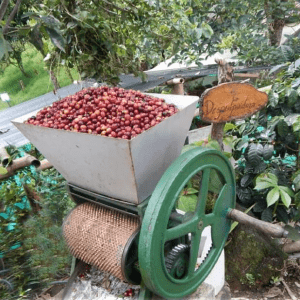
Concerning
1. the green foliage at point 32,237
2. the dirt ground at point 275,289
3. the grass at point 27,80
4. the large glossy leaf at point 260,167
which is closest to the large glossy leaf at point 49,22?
the green foliage at point 32,237

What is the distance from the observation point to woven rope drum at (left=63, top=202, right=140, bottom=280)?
55.8 inches

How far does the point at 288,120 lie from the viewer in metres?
2.13

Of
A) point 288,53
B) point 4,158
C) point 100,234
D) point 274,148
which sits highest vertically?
point 4,158

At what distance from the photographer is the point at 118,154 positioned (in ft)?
3.93

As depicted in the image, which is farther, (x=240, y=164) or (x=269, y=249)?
(x=240, y=164)

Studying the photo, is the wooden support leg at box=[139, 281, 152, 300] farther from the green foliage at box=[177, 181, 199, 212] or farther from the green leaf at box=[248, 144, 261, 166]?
the green leaf at box=[248, 144, 261, 166]

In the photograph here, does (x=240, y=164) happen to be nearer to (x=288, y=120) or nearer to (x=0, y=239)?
(x=288, y=120)

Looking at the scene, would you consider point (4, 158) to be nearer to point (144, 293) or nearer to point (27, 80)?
point (144, 293)

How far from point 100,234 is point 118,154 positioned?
49 centimetres

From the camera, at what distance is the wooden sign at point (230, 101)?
1.72 metres

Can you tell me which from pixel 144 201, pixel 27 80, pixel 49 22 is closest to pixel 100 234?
pixel 144 201

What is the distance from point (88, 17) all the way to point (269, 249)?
210 centimetres

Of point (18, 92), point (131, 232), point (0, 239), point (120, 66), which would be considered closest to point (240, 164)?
point (120, 66)

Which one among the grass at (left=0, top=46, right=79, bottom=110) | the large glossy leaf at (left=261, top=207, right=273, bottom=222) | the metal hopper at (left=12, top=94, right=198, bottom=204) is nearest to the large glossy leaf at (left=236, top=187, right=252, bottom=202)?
A: the large glossy leaf at (left=261, top=207, right=273, bottom=222)
